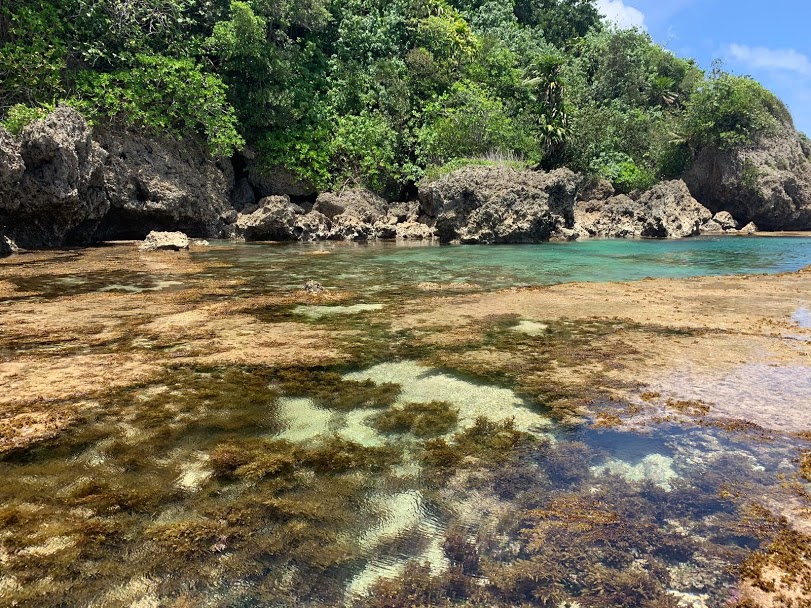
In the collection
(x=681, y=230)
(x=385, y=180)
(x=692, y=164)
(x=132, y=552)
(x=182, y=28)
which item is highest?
(x=182, y=28)

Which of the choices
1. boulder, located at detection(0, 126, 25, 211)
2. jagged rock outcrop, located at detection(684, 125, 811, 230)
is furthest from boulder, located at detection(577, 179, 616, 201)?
boulder, located at detection(0, 126, 25, 211)

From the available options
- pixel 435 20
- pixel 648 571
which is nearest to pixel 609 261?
pixel 648 571

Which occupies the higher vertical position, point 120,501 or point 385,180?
point 385,180

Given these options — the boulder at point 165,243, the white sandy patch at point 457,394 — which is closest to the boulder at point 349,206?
the boulder at point 165,243

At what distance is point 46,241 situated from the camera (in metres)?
15.1

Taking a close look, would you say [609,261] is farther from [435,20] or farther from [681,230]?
[435,20]

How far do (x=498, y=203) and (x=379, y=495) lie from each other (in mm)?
17986

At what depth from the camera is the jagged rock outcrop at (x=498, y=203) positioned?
19.6 m

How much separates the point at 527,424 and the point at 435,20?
31225 mm

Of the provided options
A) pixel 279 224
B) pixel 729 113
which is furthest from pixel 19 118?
pixel 729 113

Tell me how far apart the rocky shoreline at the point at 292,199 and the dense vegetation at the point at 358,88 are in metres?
1.03

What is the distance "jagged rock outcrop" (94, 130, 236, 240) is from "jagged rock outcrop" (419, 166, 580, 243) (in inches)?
354

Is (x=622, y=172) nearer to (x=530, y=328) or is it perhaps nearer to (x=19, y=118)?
(x=530, y=328)

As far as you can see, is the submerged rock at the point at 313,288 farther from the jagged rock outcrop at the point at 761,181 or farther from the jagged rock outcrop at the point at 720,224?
the jagged rock outcrop at the point at 761,181
